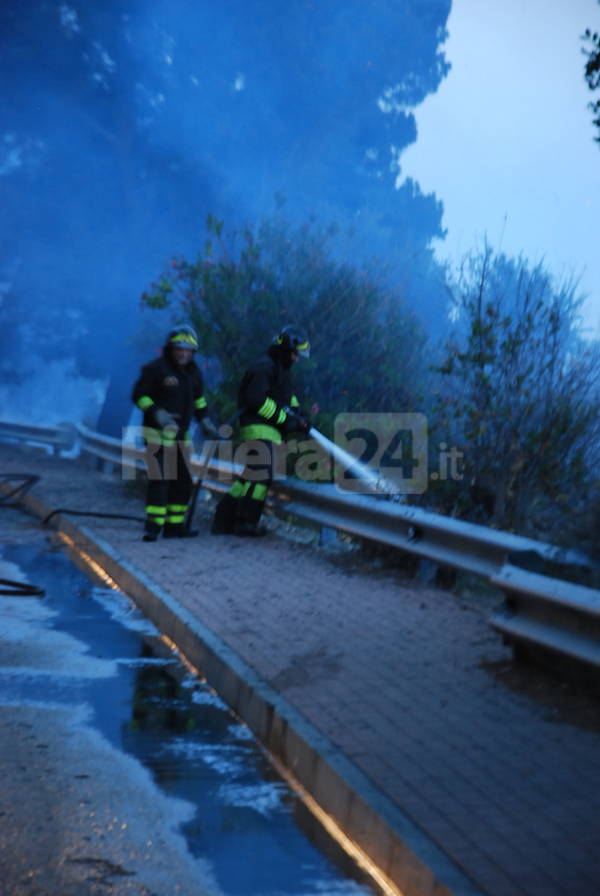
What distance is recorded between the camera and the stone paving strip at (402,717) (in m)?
4.05

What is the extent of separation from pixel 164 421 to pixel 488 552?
13.9 ft

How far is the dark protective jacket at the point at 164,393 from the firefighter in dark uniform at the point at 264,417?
54 cm

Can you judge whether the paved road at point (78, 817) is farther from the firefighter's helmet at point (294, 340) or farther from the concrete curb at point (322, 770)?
the firefighter's helmet at point (294, 340)

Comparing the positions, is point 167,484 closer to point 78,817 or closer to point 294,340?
point 294,340

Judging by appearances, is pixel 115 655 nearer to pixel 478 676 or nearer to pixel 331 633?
pixel 331 633

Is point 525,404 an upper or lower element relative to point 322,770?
upper

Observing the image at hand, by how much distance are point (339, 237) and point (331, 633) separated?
16.3 meters

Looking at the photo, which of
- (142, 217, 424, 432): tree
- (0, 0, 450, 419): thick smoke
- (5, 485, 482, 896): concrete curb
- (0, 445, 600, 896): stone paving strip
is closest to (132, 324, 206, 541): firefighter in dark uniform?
(0, 445, 600, 896): stone paving strip

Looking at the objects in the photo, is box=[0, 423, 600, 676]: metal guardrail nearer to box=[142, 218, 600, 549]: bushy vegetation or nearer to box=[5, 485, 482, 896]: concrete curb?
box=[142, 218, 600, 549]: bushy vegetation

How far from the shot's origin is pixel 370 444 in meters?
14.9

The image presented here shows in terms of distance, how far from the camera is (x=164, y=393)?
1165cm

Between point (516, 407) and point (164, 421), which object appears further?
point (164, 421)

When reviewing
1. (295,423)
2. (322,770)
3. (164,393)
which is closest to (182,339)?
(164,393)

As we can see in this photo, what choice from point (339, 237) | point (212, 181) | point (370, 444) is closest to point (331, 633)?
point (370, 444)
